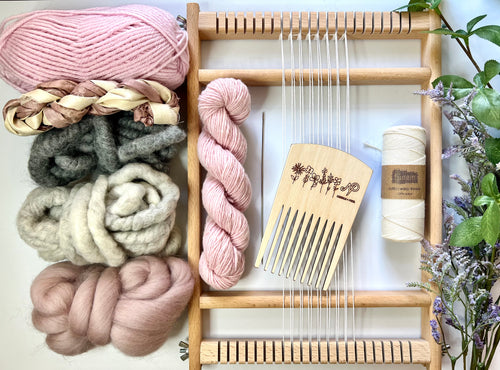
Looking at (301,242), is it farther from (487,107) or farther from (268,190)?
(487,107)

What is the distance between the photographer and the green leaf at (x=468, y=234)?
0.71m

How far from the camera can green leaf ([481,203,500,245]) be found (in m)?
0.68

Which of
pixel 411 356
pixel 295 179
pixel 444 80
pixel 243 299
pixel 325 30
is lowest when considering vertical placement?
pixel 411 356

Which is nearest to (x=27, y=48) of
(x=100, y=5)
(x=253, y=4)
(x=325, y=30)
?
(x=100, y=5)

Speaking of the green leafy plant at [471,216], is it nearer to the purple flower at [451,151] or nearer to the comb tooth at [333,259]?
the purple flower at [451,151]

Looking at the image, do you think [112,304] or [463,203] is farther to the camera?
[463,203]

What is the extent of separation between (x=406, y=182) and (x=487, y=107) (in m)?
0.18

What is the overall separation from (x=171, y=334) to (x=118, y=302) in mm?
179

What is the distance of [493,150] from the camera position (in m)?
0.72

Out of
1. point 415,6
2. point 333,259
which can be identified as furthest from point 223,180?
point 415,6

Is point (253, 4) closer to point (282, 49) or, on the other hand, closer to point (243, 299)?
point (282, 49)

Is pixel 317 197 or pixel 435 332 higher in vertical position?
pixel 317 197

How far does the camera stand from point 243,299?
2.60ft

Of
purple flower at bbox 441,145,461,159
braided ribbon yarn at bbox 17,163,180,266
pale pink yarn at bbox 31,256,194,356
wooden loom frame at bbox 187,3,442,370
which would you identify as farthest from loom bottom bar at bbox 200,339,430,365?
purple flower at bbox 441,145,461,159
